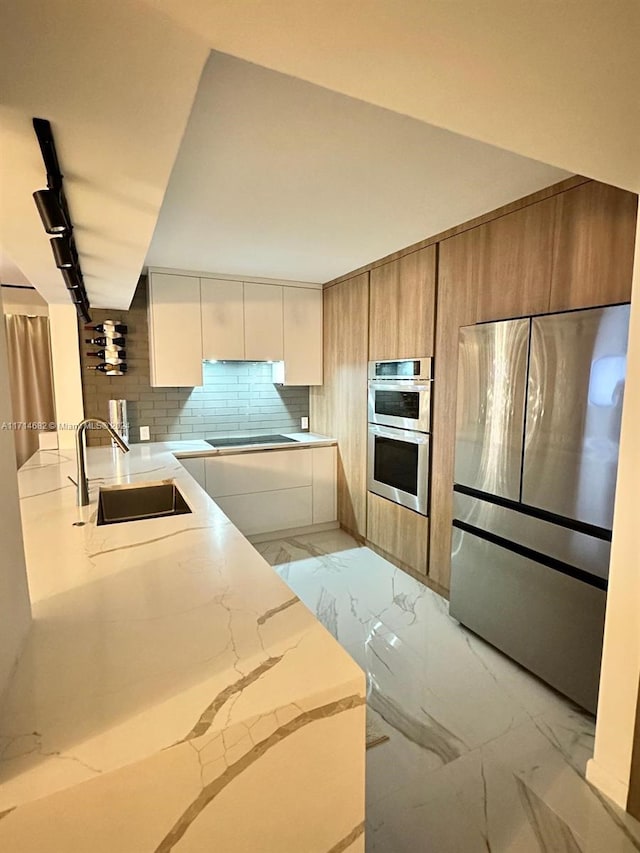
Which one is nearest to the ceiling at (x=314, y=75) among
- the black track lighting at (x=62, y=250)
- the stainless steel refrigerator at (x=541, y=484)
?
the black track lighting at (x=62, y=250)

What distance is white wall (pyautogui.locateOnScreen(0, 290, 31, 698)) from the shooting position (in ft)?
2.53

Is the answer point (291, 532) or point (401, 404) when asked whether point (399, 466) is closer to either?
point (401, 404)

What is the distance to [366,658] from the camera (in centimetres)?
223

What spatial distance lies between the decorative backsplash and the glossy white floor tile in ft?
6.61

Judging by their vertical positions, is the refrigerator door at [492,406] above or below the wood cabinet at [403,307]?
below

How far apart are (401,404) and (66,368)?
2.61m

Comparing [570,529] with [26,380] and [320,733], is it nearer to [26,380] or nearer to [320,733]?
[320,733]


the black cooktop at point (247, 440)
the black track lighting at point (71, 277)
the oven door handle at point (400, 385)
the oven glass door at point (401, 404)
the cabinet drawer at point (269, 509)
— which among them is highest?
the black track lighting at point (71, 277)

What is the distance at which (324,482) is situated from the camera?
13.1ft

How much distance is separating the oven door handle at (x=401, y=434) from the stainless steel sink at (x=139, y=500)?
1572 mm

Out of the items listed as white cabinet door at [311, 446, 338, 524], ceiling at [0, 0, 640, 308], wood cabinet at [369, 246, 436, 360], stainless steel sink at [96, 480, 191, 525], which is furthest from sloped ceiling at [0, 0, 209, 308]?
white cabinet door at [311, 446, 338, 524]

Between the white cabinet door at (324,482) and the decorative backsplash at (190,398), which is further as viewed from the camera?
the white cabinet door at (324,482)

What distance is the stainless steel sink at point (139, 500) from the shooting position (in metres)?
2.25

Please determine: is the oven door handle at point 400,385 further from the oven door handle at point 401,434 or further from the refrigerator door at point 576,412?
the refrigerator door at point 576,412
